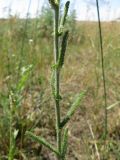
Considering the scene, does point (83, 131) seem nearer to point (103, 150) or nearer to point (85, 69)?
point (103, 150)

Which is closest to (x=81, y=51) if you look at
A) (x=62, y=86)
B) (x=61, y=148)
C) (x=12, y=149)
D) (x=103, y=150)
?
(x=62, y=86)

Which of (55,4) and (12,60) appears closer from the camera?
(55,4)

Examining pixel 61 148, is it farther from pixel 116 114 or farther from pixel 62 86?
pixel 62 86

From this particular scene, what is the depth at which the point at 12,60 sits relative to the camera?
272cm

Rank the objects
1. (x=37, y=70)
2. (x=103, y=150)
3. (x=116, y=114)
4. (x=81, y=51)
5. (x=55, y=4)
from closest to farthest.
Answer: (x=55, y=4)
(x=103, y=150)
(x=116, y=114)
(x=37, y=70)
(x=81, y=51)

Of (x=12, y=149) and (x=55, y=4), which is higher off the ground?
(x=55, y=4)

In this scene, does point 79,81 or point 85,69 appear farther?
point 85,69

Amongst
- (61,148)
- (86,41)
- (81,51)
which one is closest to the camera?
(61,148)

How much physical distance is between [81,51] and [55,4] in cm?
363

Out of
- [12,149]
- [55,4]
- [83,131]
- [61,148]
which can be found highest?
[55,4]

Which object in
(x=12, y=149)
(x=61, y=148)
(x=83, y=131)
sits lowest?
(x=83, y=131)

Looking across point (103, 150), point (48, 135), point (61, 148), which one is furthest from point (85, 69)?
point (61, 148)

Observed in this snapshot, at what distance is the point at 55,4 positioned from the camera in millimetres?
771

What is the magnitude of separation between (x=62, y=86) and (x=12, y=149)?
57.6 inches
